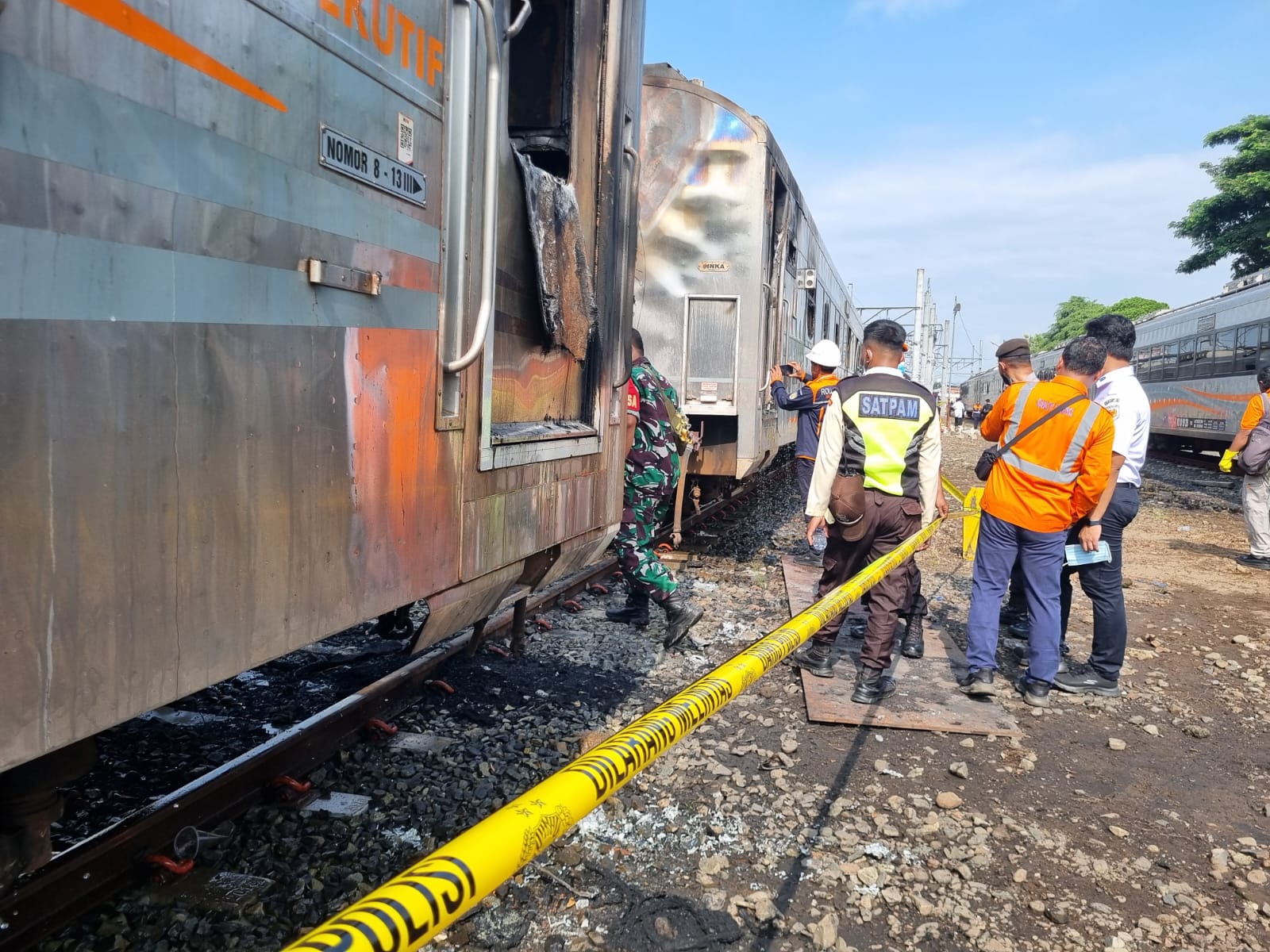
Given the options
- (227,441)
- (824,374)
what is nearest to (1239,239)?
(824,374)

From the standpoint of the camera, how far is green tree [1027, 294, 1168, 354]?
75688 mm

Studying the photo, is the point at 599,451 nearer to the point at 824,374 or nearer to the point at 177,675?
the point at 177,675

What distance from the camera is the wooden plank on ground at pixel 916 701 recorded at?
4.18 m

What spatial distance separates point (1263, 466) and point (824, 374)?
4.55m

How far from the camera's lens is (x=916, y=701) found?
449cm

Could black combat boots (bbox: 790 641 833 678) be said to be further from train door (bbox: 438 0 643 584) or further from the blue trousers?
train door (bbox: 438 0 643 584)

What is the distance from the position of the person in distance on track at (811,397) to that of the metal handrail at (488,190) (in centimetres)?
494

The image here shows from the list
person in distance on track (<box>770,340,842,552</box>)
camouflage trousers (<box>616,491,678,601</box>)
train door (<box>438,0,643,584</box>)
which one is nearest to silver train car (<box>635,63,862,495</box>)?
person in distance on track (<box>770,340,842,552</box>)

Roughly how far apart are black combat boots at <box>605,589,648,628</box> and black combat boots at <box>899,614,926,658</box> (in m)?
1.61

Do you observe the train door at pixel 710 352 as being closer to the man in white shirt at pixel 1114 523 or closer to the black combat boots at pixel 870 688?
the man in white shirt at pixel 1114 523

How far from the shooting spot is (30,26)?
117 centimetres

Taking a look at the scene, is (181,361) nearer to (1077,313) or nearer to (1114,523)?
(1114,523)

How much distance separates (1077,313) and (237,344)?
99.4 metres

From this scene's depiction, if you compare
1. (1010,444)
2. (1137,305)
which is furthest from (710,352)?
(1137,305)
